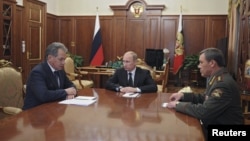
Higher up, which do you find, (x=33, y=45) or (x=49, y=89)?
(x=33, y=45)

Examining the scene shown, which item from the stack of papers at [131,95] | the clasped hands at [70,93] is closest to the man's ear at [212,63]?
the stack of papers at [131,95]

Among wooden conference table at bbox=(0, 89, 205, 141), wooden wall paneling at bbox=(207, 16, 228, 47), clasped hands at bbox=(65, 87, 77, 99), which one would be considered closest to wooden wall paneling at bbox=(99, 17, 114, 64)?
wooden wall paneling at bbox=(207, 16, 228, 47)

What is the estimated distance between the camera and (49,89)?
2.52 meters

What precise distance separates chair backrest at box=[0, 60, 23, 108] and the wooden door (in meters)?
3.66

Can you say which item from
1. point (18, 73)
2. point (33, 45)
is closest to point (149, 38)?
point (33, 45)

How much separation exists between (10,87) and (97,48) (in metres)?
4.93

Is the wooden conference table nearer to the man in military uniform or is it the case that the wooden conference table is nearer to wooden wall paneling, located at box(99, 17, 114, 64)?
the man in military uniform

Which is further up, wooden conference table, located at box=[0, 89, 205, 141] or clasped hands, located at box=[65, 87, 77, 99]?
clasped hands, located at box=[65, 87, 77, 99]

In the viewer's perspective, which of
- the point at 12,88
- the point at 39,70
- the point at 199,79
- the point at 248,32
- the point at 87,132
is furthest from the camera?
the point at 199,79

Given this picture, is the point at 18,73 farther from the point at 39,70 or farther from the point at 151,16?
the point at 151,16

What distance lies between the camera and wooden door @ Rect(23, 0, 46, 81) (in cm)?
645

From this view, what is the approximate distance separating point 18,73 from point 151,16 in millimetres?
5193

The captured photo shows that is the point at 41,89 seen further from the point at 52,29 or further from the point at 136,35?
the point at 52,29

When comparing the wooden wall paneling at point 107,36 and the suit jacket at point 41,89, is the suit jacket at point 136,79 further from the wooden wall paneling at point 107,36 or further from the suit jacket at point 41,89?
the wooden wall paneling at point 107,36
